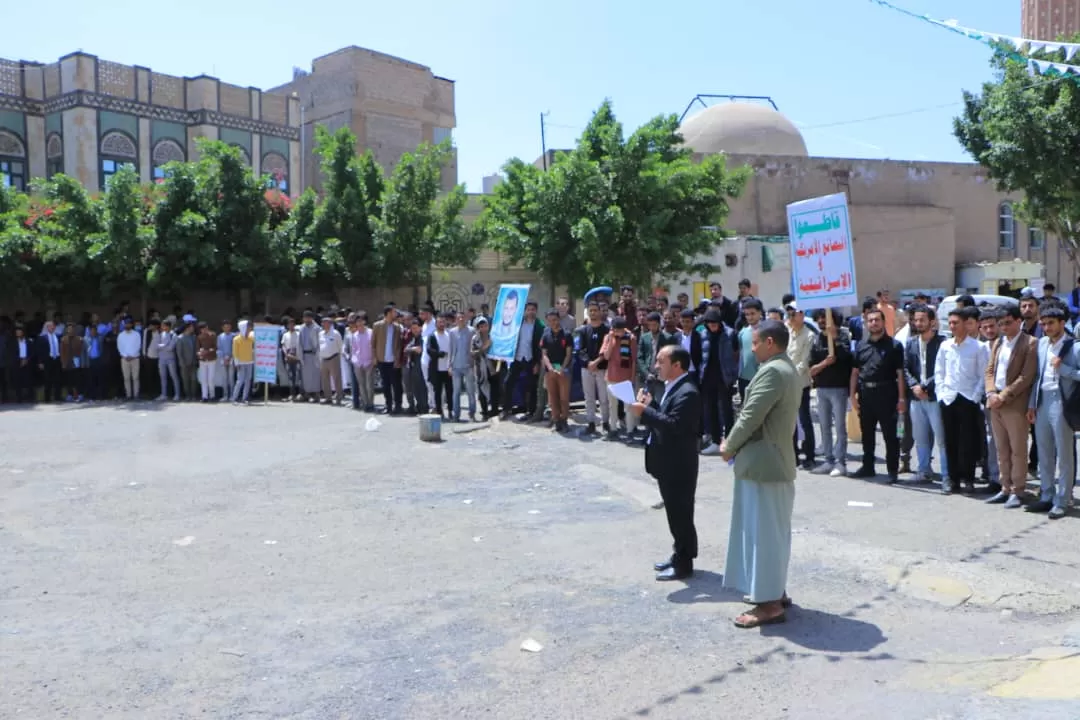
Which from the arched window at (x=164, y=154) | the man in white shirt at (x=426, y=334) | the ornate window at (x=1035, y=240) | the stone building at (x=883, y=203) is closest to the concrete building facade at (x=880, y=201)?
the stone building at (x=883, y=203)

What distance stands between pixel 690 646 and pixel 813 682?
28.7 inches

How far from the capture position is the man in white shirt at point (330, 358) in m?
17.6

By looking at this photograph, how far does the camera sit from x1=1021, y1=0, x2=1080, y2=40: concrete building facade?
2450cm

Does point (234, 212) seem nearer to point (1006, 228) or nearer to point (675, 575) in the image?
point (675, 575)

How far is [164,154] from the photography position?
33.2 meters

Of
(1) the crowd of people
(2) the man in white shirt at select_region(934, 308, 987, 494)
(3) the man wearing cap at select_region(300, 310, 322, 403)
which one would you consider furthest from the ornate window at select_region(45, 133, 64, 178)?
(2) the man in white shirt at select_region(934, 308, 987, 494)

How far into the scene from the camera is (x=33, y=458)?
11859 mm

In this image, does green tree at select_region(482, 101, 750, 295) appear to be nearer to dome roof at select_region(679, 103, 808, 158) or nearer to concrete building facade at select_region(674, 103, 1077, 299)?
concrete building facade at select_region(674, 103, 1077, 299)

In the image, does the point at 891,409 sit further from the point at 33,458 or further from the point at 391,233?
the point at 391,233

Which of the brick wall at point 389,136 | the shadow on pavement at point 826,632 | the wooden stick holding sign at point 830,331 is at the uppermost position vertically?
the brick wall at point 389,136

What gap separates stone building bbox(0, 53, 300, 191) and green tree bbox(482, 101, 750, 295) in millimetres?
15648

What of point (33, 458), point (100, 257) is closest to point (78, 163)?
point (100, 257)

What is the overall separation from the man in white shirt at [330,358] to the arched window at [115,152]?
57.3 ft

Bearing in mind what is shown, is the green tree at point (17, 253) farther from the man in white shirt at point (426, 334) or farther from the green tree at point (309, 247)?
the man in white shirt at point (426, 334)
